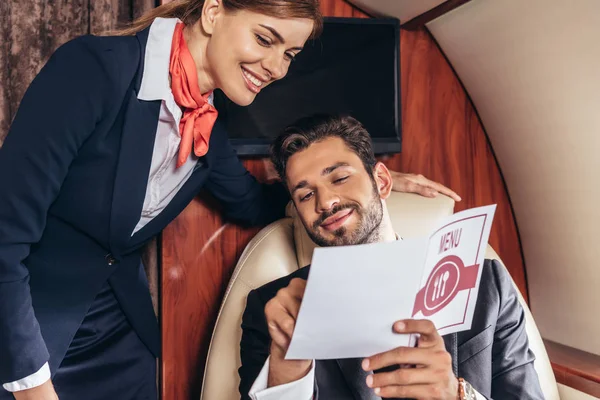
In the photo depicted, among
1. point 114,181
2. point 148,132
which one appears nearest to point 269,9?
point 148,132

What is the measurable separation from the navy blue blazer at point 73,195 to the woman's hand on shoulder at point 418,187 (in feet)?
1.84

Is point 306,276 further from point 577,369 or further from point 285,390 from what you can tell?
point 577,369

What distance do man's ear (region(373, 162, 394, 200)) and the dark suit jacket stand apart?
0.33 metres

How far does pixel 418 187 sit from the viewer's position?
1.82 meters

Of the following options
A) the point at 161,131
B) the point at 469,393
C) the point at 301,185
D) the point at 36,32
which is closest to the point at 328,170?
the point at 301,185

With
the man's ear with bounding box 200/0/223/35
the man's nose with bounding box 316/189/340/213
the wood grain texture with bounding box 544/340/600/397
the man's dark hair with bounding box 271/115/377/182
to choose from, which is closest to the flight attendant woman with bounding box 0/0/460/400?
the man's ear with bounding box 200/0/223/35

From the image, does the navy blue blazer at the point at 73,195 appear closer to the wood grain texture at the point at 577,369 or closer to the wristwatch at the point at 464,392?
the wristwatch at the point at 464,392

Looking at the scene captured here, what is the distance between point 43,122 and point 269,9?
20.6 inches

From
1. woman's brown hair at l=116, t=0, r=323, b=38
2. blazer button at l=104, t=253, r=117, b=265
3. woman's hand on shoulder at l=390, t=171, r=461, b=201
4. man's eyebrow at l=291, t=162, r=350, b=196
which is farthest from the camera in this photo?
woman's hand on shoulder at l=390, t=171, r=461, b=201

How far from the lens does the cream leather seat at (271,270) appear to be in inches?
62.1

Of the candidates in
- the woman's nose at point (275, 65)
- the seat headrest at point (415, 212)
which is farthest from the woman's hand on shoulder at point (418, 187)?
the woman's nose at point (275, 65)

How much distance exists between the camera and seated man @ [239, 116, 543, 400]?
1.36 meters

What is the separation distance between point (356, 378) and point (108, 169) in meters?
0.71

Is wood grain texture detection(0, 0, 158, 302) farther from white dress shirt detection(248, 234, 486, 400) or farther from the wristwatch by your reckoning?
the wristwatch
